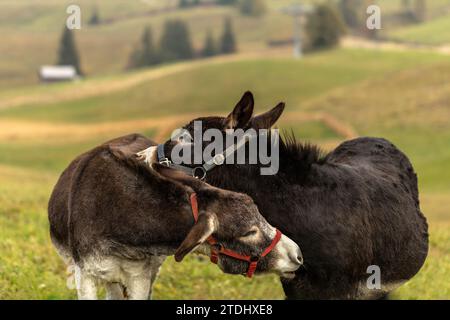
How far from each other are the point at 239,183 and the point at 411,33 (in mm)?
121207

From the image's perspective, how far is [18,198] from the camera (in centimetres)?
1639

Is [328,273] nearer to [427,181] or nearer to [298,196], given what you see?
[298,196]

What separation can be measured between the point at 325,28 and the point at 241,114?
8933 cm

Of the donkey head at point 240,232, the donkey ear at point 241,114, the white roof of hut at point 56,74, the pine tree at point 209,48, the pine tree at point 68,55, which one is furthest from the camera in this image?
the pine tree at point 209,48

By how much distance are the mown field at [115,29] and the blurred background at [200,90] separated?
0.47 m

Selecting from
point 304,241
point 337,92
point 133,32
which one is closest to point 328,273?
point 304,241

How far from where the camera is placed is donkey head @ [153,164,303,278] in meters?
6.27

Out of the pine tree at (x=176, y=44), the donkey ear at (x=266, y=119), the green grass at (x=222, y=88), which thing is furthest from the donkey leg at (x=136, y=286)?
the pine tree at (x=176, y=44)

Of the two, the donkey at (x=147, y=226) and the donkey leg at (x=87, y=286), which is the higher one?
the donkey at (x=147, y=226)

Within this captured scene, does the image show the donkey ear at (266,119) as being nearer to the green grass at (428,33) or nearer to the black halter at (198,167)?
Result: the black halter at (198,167)

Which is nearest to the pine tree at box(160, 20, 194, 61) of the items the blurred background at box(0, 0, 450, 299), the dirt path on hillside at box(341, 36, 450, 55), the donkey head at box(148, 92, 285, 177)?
the blurred background at box(0, 0, 450, 299)

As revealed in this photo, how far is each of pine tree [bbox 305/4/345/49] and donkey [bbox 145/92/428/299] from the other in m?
87.8

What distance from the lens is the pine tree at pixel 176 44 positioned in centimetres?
11456

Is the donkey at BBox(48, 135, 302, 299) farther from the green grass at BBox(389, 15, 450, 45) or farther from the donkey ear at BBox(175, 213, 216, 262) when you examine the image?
the green grass at BBox(389, 15, 450, 45)
